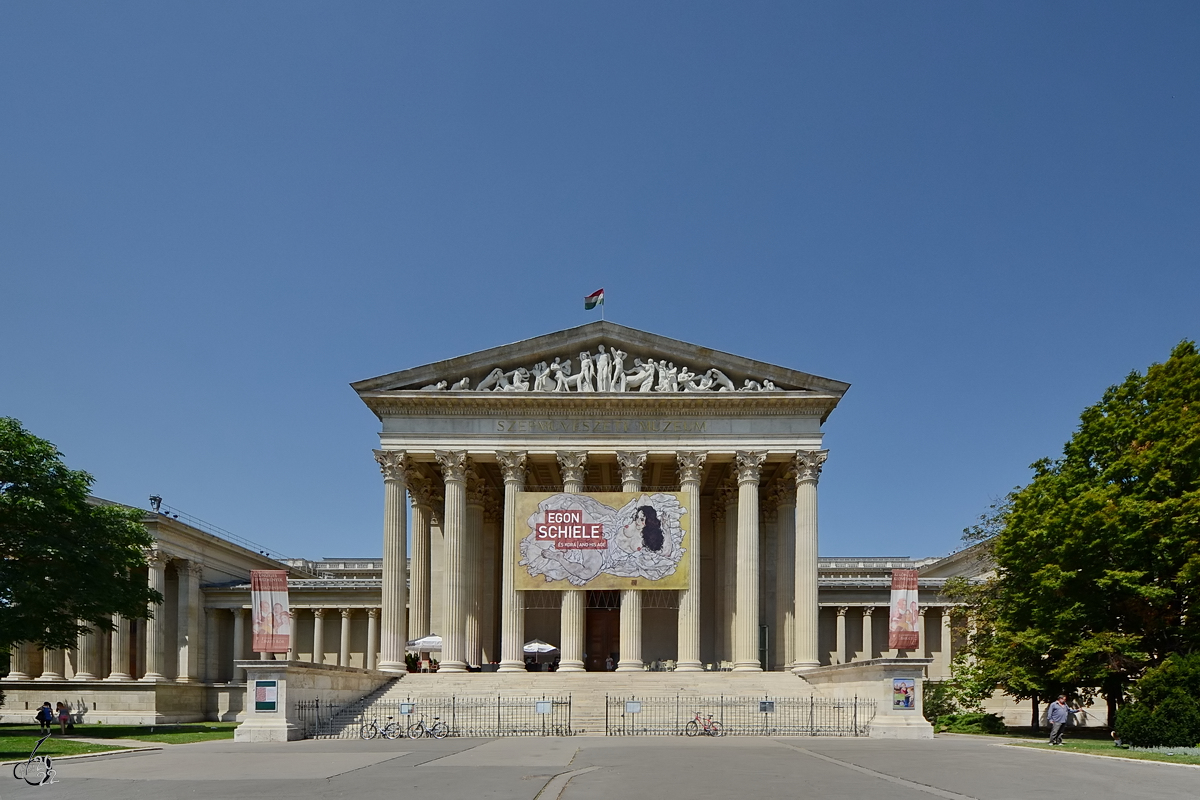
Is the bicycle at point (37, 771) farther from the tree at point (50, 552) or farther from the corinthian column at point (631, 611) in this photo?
the corinthian column at point (631, 611)

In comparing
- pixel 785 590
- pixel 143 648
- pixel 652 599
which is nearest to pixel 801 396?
pixel 785 590

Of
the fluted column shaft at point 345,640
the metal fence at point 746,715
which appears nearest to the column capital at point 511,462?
the metal fence at point 746,715

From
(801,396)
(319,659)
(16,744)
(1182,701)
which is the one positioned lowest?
(319,659)

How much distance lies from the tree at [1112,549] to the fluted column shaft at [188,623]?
162ft

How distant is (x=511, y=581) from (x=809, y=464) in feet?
49.0

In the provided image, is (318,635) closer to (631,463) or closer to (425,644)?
(425,644)

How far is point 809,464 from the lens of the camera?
52688mm

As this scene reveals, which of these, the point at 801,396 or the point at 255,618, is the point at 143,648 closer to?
the point at 255,618

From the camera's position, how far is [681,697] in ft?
147

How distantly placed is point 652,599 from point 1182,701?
34265 millimetres

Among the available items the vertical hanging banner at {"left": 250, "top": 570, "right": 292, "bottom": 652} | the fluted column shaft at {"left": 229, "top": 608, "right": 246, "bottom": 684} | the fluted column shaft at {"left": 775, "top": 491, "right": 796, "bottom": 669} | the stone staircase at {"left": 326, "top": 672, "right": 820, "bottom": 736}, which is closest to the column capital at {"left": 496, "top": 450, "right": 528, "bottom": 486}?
the stone staircase at {"left": 326, "top": 672, "right": 820, "bottom": 736}

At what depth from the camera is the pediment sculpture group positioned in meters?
53.3

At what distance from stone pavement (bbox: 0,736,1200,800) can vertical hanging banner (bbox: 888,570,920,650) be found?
23.1ft

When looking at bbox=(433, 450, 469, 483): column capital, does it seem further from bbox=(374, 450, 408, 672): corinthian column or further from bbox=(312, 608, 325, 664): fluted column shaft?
bbox=(312, 608, 325, 664): fluted column shaft
